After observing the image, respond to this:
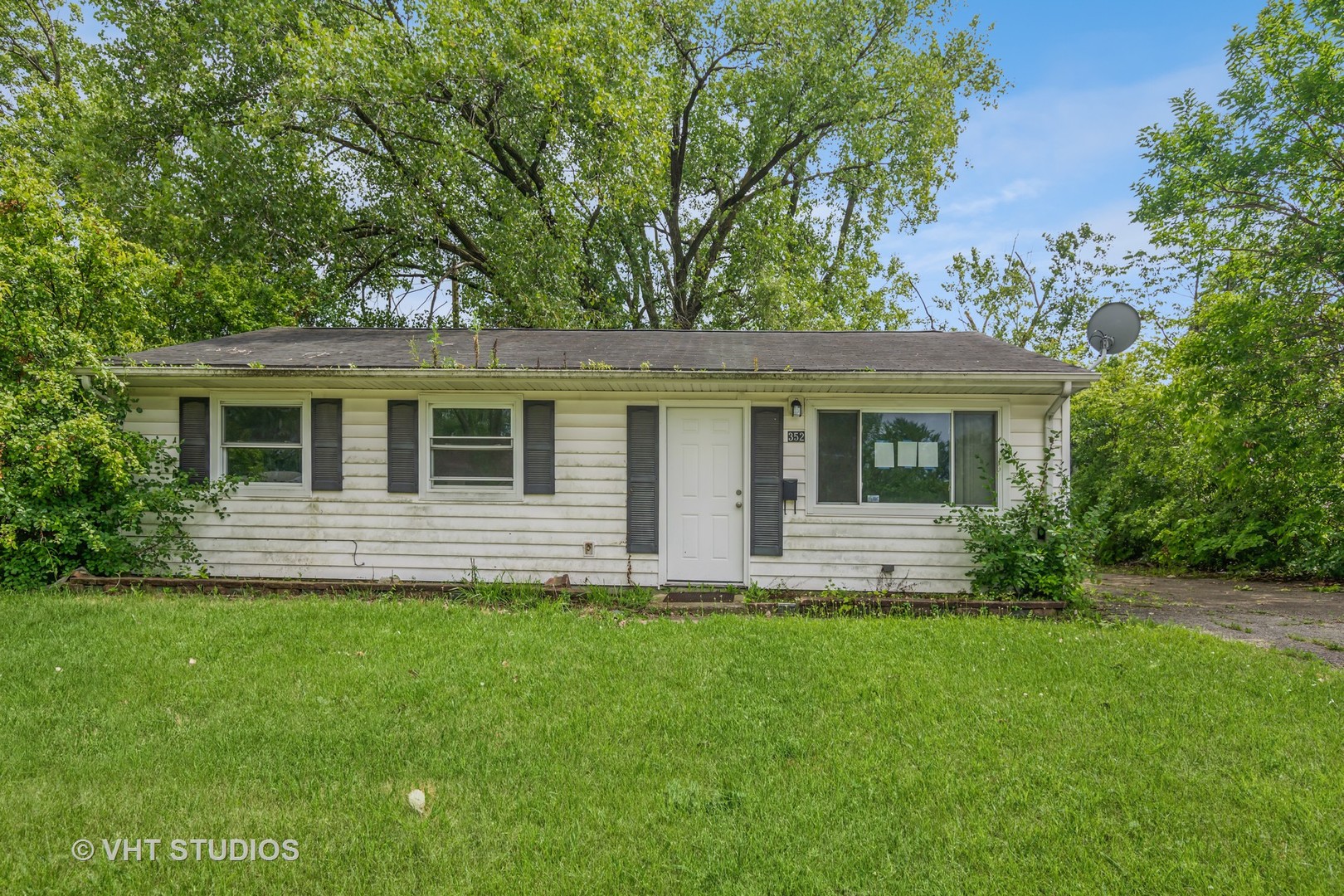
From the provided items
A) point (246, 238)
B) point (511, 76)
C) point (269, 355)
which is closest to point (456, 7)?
point (511, 76)

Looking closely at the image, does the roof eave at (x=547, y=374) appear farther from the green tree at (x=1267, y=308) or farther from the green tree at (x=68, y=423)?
the green tree at (x=1267, y=308)

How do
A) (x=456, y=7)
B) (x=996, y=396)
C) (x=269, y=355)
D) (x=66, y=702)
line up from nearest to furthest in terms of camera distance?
(x=66, y=702), (x=996, y=396), (x=269, y=355), (x=456, y=7)

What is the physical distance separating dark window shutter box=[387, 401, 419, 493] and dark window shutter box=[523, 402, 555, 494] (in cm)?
127

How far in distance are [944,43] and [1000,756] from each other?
65.7ft

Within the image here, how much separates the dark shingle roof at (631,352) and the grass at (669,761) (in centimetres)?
308

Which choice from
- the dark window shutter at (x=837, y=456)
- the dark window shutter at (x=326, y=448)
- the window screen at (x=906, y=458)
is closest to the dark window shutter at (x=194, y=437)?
the dark window shutter at (x=326, y=448)

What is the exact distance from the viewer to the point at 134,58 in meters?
13.3

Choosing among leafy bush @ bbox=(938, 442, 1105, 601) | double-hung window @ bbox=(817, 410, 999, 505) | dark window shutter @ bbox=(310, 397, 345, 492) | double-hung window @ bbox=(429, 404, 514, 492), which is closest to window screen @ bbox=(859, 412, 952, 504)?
double-hung window @ bbox=(817, 410, 999, 505)

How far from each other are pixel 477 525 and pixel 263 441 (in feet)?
8.99

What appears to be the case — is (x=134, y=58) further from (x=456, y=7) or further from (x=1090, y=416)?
(x=1090, y=416)

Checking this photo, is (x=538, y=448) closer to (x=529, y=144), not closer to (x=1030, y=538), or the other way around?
(x=1030, y=538)

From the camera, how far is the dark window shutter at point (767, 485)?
7312 millimetres

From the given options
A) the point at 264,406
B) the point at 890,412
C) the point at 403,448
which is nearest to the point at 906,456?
the point at 890,412

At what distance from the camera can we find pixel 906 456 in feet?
23.7
